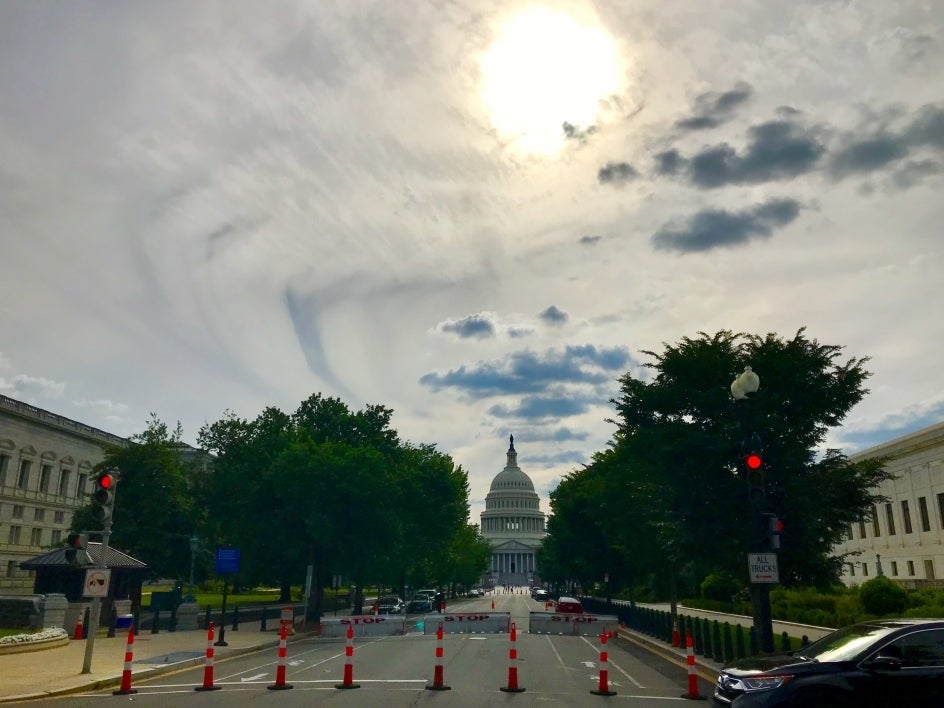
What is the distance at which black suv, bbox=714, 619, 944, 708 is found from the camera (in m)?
9.77

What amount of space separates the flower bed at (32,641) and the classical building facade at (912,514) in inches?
2015

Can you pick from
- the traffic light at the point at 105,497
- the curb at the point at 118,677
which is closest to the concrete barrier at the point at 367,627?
the curb at the point at 118,677

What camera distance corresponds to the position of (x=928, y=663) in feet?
32.7

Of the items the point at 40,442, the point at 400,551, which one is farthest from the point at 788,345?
the point at 40,442

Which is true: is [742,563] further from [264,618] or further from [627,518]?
[264,618]

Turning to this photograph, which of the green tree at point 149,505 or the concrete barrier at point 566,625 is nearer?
the concrete barrier at point 566,625

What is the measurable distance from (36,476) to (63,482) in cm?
570

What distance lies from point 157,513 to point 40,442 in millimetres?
38515

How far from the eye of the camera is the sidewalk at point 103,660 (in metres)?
16.4

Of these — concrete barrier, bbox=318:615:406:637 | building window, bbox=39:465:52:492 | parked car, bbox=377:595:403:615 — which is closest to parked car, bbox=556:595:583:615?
parked car, bbox=377:595:403:615

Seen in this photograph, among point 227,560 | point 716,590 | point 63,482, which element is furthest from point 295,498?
point 63,482

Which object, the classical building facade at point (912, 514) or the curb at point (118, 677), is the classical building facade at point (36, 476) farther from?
the classical building facade at point (912, 514)

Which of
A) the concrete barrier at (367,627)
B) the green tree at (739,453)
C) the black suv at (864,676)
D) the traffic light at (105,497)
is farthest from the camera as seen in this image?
the concrete barrier at (367,627)

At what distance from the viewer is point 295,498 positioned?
4381cm
